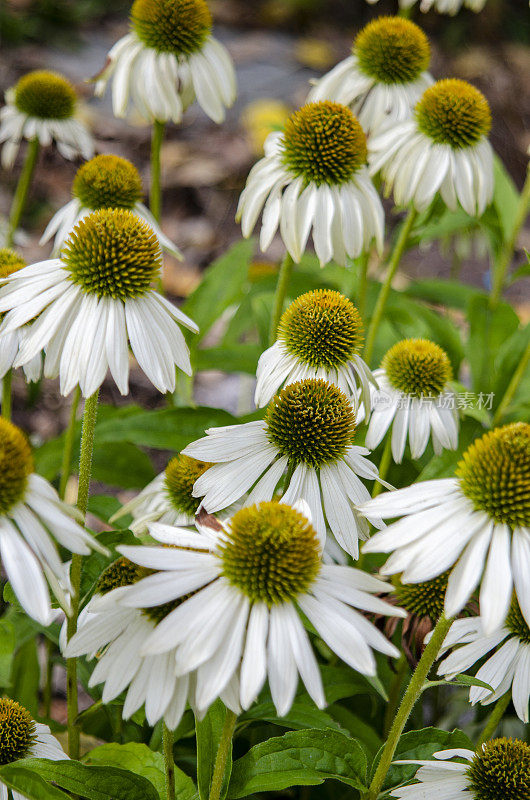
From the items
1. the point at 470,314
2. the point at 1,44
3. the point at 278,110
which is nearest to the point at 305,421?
the point at 470,314

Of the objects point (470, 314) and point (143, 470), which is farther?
point (470, 314)

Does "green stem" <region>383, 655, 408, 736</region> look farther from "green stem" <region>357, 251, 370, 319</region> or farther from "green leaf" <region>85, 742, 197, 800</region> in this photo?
"green stem" <region>357, 251, 370, 319</region>

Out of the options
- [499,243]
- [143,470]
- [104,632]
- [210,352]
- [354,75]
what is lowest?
[143,470]

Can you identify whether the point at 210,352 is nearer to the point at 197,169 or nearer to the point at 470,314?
the point at 470,314

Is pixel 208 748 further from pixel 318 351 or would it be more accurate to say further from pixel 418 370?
pixel 418 370

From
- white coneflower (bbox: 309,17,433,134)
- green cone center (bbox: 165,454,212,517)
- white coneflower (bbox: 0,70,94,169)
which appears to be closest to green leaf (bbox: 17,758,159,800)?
green cone center (bbox: 165,454,212,517)

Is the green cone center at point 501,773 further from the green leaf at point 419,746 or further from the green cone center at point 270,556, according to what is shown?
the green cone center at point 270,556
